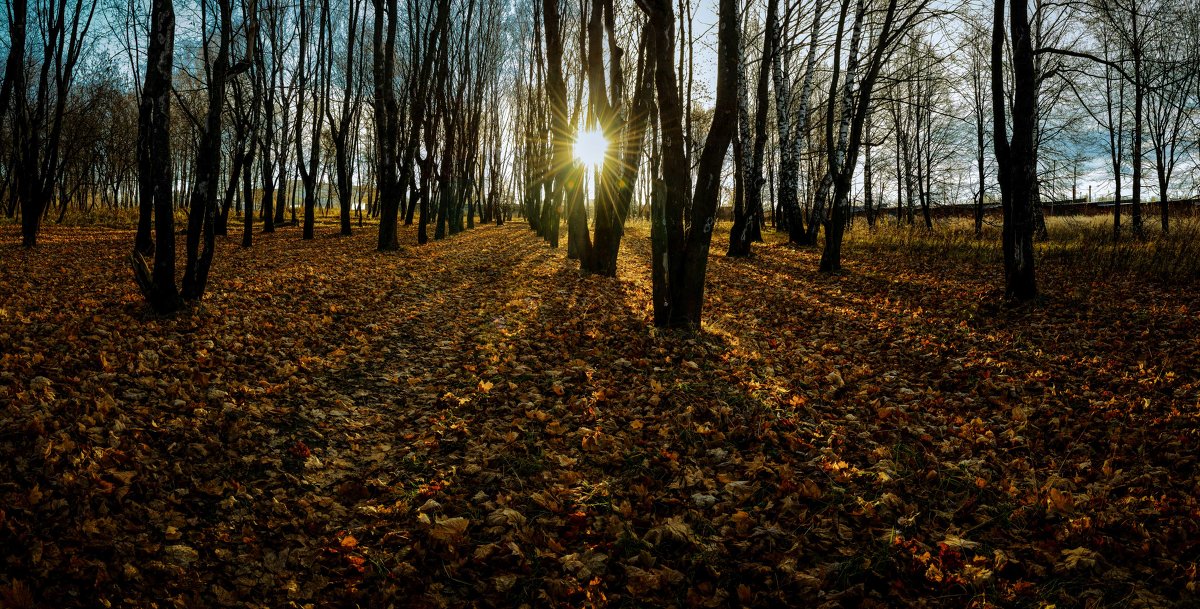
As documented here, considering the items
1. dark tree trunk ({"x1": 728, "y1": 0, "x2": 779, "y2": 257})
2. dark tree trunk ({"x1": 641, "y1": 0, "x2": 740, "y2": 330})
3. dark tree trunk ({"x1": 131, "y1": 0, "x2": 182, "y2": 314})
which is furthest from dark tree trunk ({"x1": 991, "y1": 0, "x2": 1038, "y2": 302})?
dark tree trunk ({"x1": 131, "y1": 0, "x2": 182, "y2": 314})

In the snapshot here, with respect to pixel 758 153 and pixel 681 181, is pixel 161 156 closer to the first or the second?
pixel 681 181

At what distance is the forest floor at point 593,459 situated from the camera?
2.79 m

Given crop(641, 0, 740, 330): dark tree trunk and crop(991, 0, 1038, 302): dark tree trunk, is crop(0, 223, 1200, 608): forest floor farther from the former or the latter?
crop(641, 0, 740, 330): dark tree trunk

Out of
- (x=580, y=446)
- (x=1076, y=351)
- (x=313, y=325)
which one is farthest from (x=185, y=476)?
(x=1076, y=351)

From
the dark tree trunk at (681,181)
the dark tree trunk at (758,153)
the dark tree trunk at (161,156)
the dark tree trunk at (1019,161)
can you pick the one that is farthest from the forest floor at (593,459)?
the dark tree trunk at (758,153)

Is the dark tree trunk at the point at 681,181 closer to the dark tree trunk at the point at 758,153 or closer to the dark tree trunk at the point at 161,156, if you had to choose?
the dark tree trunk at the point at 161,156

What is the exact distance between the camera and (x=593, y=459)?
4180 mm

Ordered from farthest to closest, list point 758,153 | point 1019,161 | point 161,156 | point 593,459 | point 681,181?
point 758,153 < point 1019,161 < point 681,181 < point 161,156 < point 593,459

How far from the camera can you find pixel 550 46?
1216 cm

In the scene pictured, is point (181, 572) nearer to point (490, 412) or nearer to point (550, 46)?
point (490, 412)

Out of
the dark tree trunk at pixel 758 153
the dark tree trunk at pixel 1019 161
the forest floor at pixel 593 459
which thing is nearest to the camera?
the forest floor at pixel 593 459

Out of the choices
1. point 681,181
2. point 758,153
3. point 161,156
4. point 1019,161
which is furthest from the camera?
point 758,153

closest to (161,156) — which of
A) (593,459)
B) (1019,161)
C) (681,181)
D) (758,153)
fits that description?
(681,181)

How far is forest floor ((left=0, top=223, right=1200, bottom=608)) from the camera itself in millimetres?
2789
